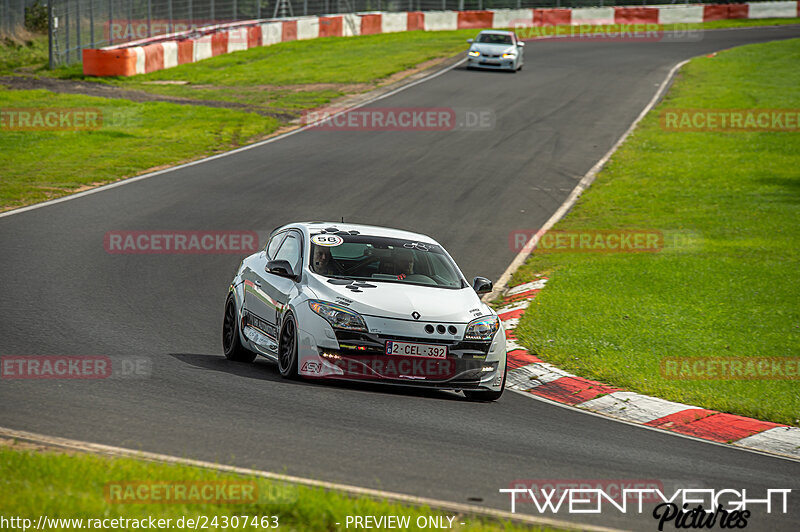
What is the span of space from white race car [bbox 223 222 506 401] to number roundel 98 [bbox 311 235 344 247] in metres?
0.01

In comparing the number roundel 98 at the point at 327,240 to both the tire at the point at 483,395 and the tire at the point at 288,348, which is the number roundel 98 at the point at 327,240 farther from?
the tire at the point at 483,395

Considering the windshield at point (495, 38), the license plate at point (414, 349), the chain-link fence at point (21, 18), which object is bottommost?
the license plate at point (414, 349)

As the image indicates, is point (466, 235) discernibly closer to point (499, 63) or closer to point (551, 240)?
point (551, 240)

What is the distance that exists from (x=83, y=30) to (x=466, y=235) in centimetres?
2567

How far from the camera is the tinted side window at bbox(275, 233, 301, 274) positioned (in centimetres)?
1087

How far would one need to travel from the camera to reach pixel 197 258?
53.1 ft

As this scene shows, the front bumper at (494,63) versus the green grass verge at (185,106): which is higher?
the front bumper at (494,63)

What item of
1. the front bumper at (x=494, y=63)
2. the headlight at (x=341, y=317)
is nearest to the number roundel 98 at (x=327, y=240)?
the headlight at (x=341, y=317)

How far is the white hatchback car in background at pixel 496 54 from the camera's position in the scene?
130 ft

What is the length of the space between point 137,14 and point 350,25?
546 inches

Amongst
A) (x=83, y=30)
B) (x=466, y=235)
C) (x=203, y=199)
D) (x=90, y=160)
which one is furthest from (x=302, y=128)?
(x=83, y=30)

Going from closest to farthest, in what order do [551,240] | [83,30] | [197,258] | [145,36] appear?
[197,258]
[551,240]
[83,30]
[145,36]

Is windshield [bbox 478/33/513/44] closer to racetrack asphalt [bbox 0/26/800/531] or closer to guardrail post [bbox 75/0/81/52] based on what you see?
racetrack asphalt [bbox 0/26/800/531]

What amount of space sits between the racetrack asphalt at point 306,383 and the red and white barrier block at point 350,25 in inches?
490
